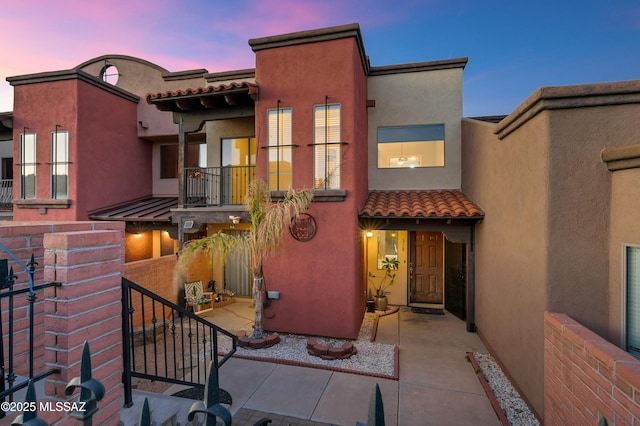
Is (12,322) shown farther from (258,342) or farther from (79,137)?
(79,137)

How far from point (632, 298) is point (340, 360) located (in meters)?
4.55

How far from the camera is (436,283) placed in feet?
31.8

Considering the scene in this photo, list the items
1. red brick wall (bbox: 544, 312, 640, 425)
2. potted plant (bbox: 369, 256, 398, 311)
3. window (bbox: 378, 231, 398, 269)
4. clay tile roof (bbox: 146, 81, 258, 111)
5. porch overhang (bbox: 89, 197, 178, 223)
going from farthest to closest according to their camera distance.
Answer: window (bbox: 378, 231, 398, 269), potted plant (bbox: 369, 256, 398, 311), porch overhang (bbox: 89, 197, 178, 223), clay tile roof (bbox: 146, 81, 258, 111), red brick wall (bbox: 544, 312, 640, 425)

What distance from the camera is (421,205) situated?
7.49 meters

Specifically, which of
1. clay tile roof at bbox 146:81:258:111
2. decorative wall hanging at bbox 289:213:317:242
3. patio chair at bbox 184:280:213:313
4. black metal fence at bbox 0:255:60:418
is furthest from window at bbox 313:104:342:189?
black metal fence at bbox 0:255:60:418

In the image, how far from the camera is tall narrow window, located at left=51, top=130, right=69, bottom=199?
30.7 ft

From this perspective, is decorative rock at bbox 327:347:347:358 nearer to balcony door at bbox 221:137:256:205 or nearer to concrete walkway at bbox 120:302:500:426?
concrete walkway at bbox 120:302:500:426

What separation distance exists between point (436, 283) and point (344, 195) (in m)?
5.24

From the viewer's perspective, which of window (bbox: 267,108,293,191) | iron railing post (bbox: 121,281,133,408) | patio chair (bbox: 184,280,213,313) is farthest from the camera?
patio chair (bbox: 184,280,213,313)

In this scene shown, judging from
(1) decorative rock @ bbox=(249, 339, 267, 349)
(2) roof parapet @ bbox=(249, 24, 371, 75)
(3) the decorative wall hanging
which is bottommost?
(1) decorative rock @ bbox=(249, 339, 267, 349)

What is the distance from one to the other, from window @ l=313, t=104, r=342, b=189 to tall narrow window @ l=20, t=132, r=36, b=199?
975 cm

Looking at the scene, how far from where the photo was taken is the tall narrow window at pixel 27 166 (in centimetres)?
966

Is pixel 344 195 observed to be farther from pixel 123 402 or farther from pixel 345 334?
pixel 123 402

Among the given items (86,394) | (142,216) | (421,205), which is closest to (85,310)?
(86,394)
